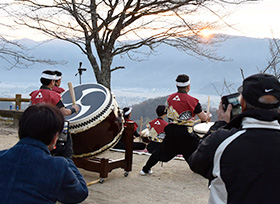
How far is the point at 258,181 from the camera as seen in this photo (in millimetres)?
1210

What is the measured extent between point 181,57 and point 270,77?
297 ft

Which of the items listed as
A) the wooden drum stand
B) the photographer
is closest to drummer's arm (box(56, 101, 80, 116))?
the wooden drum stand

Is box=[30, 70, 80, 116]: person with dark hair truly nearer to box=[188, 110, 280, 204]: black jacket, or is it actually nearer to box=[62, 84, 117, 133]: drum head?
box=[62, 84, 117, 133]: drum head

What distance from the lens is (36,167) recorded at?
1.22m

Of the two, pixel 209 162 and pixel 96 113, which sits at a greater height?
pixel 209 162

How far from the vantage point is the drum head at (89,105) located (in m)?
3.39

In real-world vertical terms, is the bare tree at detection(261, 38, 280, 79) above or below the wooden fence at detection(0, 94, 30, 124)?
above

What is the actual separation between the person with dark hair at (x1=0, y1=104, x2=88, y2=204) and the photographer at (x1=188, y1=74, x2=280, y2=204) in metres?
0.51

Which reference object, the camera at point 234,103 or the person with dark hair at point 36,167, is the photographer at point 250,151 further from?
the person with dark hair at point 36,167

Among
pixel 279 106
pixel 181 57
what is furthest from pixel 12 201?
pixel 181 57

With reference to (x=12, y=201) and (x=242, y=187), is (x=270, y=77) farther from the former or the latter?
(x=12, y=201)

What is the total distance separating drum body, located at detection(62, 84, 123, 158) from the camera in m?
3.40

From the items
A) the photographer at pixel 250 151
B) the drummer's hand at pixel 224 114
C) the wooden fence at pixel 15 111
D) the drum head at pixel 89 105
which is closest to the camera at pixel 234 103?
the drummer's hand at pixel 224 114

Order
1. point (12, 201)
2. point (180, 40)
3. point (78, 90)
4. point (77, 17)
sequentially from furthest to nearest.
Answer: point (180, 40)
point (77, 17)
point (78, 90)
point (12, 201)
